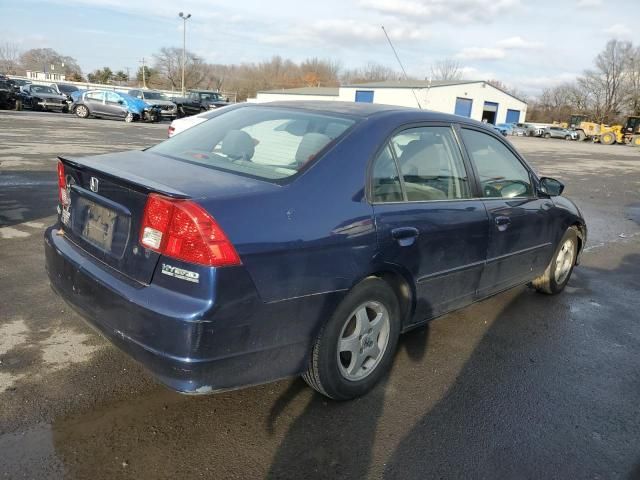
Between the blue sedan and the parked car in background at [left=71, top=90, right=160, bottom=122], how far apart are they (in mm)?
25893

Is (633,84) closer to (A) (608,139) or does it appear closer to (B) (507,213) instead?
(A) (608,139)

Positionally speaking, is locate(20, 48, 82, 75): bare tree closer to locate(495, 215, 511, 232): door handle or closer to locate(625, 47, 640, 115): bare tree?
locate(625, 47, 640, 115): bare tree

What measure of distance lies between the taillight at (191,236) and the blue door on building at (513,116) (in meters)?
68.7

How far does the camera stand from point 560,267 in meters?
5.03

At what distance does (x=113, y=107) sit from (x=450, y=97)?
1497 inches

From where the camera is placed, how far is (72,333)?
350 centimetres

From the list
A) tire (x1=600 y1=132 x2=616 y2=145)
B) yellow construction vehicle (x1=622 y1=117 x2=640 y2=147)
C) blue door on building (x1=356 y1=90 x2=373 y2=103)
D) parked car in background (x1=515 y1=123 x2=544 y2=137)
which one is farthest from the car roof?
parked car in background (x1=515 y1=123 x2=544 y2=137)

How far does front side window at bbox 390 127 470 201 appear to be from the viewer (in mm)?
3107

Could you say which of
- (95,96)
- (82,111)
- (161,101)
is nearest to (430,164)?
A: (95,96)

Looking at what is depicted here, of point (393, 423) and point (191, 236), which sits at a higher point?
point (191, 236)

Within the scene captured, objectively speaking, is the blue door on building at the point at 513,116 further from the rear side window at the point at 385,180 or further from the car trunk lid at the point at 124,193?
the car trunk lid at the point at 124,193

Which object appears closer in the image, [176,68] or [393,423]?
[393,423]

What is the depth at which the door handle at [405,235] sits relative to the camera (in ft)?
9.36

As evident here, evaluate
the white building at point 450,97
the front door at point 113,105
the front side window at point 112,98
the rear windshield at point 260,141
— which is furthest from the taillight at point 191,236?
the white building at point 450,97
